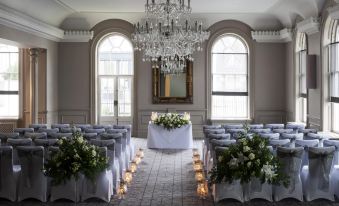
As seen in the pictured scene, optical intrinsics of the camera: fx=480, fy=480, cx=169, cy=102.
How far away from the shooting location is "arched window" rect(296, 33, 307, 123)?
15430mm

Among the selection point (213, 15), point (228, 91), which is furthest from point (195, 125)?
point (213, 15)

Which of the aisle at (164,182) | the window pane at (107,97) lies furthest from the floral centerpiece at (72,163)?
the window pane at (107,97)

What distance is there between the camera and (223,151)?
7.52 meters

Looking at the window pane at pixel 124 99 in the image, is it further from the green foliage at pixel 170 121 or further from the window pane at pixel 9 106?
the green foliage at pixel 170 121

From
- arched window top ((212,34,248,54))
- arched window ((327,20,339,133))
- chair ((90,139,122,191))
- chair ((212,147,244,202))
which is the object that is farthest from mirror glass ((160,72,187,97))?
chair ((212,147,244,202))

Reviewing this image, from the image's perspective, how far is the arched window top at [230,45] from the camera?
57.2ft

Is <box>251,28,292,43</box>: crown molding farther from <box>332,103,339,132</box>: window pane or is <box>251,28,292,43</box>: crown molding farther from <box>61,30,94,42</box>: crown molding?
<box>61,30,94,42</box>: crown molding

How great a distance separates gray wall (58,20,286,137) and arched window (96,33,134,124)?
0.49 m

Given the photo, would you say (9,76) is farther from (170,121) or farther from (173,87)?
(170,121)

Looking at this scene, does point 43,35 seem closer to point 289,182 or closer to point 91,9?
point 91,9

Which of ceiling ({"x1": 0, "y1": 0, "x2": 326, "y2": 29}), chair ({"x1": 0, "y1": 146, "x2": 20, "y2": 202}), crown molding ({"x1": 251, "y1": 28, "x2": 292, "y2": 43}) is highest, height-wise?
ceiling ({"x1": 0, "y1": 0, "x2": 326, "y2": 29})

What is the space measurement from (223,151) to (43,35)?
31.6 ft

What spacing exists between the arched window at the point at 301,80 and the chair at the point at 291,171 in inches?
319

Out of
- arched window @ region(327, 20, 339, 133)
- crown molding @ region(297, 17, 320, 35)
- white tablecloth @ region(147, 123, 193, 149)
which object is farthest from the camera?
white tablecloth @ region(147, 123, 193, 149)
